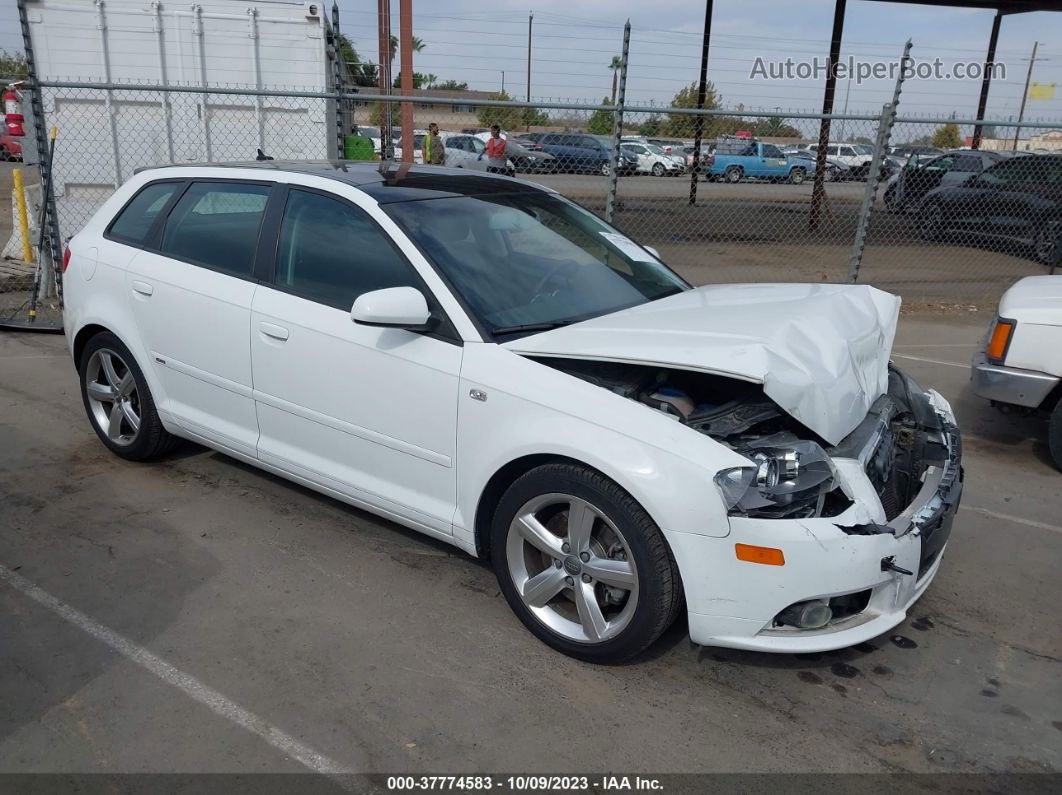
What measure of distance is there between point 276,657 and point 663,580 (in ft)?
4.82

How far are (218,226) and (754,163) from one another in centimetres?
2130

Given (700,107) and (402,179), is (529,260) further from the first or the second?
(700,107)

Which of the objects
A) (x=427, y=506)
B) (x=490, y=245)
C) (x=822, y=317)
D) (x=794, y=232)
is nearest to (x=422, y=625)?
(x=427, y=506)

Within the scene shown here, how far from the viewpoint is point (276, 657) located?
128 inches

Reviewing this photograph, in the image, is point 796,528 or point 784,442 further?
point 784,442

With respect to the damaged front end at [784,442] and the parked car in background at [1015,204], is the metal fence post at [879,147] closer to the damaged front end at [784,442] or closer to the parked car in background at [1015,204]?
the parked car in background at [1015,204]

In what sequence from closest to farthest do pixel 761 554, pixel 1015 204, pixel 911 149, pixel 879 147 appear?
pixel 761 554, pixel 879 147, pixel 911 149, pixel 1015 204

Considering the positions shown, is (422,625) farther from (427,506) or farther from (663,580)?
(663,580)

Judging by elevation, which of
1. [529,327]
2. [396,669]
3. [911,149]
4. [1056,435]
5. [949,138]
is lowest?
[396,669]

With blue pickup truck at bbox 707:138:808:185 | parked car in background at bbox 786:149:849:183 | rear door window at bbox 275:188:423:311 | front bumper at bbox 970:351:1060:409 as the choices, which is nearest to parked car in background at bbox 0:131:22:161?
blue pickup truck at bbox 707:138:808:185

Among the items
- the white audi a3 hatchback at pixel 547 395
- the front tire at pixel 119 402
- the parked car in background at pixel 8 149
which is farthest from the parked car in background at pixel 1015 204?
the parked car in background at pixel 8 149

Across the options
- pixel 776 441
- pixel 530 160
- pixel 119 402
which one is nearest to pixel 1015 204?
pixel 530 160

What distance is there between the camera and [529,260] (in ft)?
12.9

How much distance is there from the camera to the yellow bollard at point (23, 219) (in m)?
9.32
